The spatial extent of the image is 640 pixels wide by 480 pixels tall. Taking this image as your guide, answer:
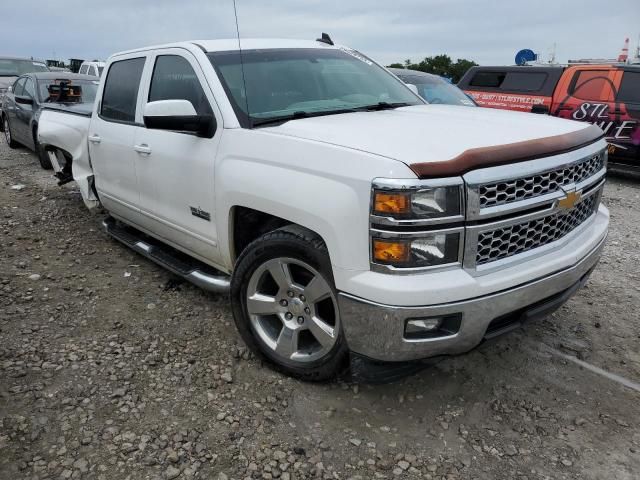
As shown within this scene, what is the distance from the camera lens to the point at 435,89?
8148 millimetres

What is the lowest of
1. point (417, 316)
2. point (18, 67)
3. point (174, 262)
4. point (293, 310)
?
point (174, 262)

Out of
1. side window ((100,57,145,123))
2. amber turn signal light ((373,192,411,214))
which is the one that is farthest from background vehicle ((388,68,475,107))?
amber turn signal light ((373,192,411,214))

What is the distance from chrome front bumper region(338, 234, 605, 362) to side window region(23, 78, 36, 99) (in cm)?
879

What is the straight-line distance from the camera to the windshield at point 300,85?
3.09 meters

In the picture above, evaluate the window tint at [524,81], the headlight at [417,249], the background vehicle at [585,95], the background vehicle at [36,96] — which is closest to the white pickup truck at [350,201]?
the headlight at [417,249]

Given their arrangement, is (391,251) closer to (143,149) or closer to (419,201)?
(419,201)

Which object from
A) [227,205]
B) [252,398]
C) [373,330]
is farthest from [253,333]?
[373,330]

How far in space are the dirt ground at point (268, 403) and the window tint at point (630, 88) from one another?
5862 mm

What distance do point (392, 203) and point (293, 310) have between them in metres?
0.90

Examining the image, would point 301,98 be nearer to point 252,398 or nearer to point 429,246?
point 429,246

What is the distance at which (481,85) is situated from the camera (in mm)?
10906

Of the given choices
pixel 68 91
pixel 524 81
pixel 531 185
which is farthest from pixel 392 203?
pixel 524 81

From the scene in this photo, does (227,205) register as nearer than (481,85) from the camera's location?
Yes

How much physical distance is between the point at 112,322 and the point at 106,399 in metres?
0.92
